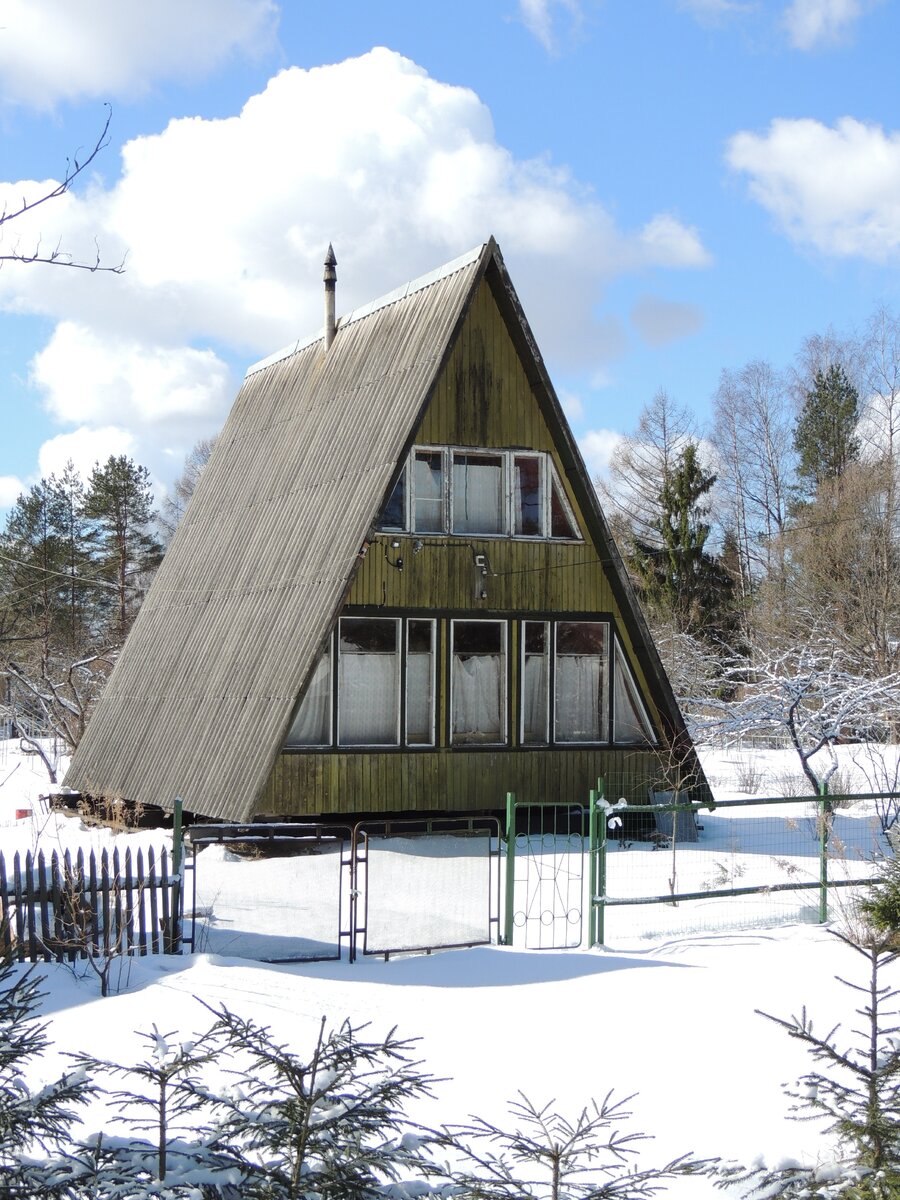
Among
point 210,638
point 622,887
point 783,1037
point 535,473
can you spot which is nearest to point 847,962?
point 783,1037

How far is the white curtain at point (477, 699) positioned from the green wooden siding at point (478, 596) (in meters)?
0.24

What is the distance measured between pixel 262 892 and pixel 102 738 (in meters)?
9.65

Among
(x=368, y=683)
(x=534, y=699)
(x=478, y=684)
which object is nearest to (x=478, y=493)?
(x=478, y=684)

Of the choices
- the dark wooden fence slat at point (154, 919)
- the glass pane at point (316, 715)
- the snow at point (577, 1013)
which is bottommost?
the snow at point (577, 1013)

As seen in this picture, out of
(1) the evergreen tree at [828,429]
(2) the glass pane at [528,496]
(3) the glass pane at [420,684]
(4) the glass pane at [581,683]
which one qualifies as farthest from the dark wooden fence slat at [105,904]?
(1) the evergreen tree at [828,429]

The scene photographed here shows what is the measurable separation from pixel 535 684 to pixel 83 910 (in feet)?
32.3

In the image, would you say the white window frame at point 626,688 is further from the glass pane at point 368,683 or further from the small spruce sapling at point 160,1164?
the small spruce sapling at point 160,1164

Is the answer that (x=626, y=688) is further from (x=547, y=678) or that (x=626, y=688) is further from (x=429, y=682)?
(x=429, y=682)

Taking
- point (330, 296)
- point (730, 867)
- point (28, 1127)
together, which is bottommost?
point (730, 867)

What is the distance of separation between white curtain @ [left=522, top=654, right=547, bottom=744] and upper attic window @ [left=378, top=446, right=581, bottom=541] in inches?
→ 75.2

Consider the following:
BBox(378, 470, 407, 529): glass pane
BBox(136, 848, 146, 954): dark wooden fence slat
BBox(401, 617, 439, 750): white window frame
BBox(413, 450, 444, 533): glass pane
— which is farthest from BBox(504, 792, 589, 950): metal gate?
BBox(378, 470, 407, 529): glass pane

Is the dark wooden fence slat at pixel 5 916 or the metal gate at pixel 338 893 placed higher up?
the dark wooden fence slat at pixel 5 916

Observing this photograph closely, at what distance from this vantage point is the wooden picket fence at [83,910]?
10523 mm

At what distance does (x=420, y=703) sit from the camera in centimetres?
1858
